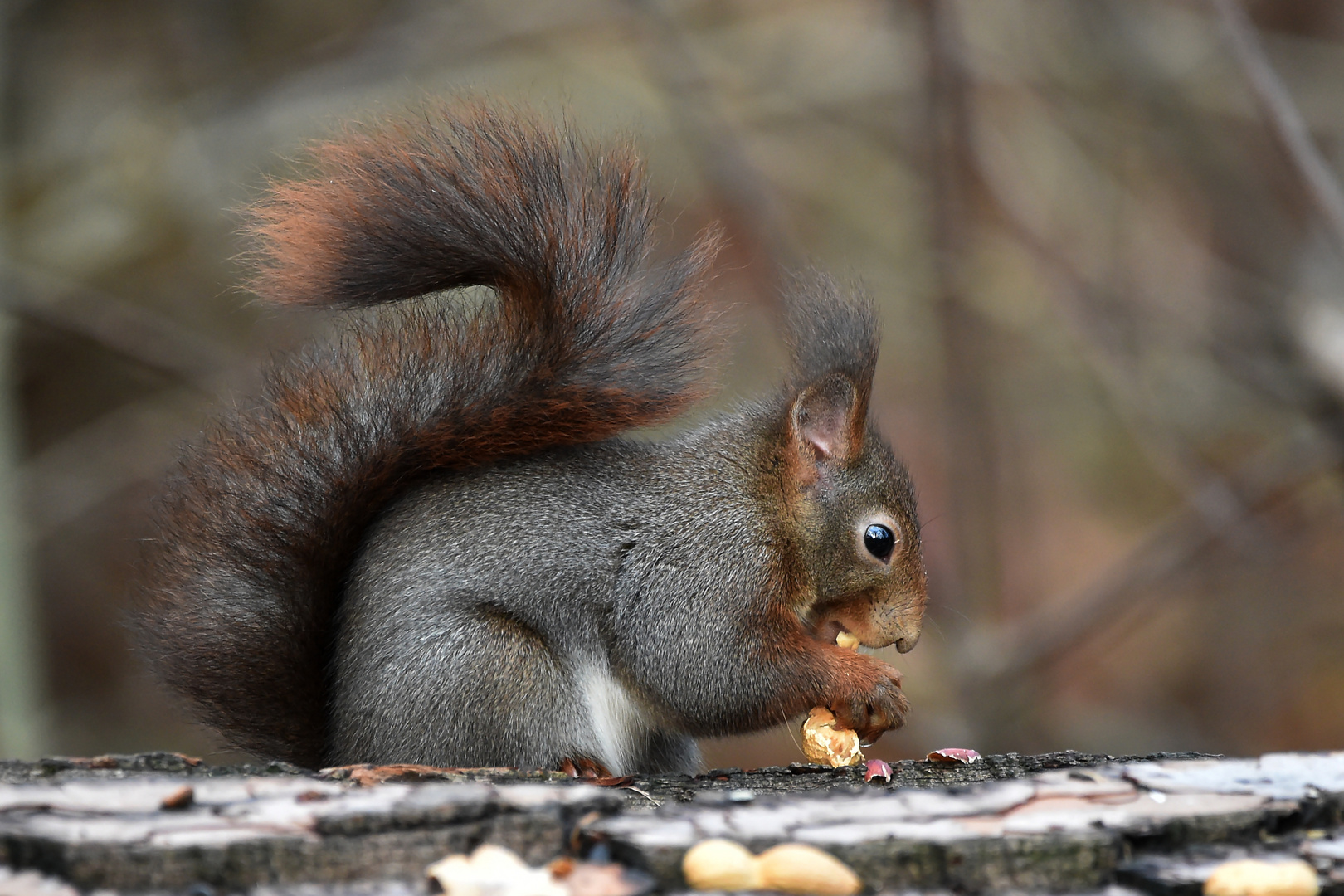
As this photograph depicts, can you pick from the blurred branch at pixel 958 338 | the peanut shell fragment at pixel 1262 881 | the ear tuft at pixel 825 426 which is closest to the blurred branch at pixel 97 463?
the blurred branch at pixel 958 338

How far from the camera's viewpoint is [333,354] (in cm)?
150

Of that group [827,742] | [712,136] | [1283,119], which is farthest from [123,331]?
[1283,119]

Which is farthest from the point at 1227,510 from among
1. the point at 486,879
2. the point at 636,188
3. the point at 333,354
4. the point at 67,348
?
the point at 67,348

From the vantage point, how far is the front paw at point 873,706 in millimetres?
1482

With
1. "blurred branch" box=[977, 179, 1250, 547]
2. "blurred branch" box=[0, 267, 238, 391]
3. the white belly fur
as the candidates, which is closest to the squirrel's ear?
the white belly fur

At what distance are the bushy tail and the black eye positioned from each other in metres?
0.32

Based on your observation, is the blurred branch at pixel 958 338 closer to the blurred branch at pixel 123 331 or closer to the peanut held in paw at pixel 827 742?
the peanut held in paw at pixel 827 742

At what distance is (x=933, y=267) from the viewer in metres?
2.63

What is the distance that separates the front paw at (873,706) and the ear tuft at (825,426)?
0.30m

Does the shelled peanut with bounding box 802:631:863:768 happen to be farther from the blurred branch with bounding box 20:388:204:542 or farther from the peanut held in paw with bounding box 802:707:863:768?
the blurred branch with bounding box 20:388:204:542

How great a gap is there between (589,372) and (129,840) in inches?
27.8

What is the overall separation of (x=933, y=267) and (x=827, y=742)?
1405 mm

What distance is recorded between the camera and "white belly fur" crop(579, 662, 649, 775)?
1.39 m

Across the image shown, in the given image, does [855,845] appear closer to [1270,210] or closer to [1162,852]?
[1162,852]
